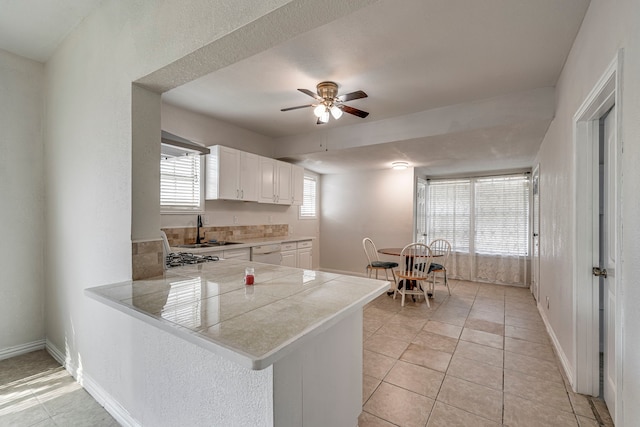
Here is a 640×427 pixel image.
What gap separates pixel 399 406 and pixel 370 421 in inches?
9.8

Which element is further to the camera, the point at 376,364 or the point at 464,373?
the point at 376,364

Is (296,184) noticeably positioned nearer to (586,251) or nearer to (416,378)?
(416,378)

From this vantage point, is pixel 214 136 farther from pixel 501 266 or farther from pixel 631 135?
pixel 501 266

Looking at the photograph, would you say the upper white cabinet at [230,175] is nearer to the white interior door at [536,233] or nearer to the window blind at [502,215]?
the white interior door at [536,233]

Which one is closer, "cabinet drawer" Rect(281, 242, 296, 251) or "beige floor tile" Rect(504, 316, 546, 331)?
"beige floor tile" Rect(504, 316, 546, 331)

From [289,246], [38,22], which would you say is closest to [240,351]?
[38,22]

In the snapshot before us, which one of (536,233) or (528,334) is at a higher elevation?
(536,233)

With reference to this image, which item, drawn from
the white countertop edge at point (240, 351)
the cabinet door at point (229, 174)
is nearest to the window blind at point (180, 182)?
the cabinet door at point (229, 174)

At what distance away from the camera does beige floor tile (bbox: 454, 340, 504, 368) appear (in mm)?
2426

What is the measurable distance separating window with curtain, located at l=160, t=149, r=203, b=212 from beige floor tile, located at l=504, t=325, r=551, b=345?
3877 mm

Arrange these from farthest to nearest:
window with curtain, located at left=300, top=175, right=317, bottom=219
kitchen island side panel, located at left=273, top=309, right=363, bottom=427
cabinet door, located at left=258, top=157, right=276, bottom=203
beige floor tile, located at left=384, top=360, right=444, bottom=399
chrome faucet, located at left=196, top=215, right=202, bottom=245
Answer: window with curtain, located at left=300, top=175, right=317, bottom=219
cabinet door, located at left=258, top=157, right=276, bottom=203
chrome faucet, located at left=196, top=215, right=202, bottom=245
beige floor tile, located at left=384, top=360, right=444, bottom=399
kitchen island side panel, located at left=273, top=309, right=363, bottom=427

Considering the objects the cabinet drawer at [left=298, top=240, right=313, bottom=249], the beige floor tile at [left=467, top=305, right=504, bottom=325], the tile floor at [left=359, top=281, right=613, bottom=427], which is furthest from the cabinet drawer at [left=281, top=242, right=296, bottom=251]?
the beige floor tile at [left=467, top=305, right=504, bottom=325]

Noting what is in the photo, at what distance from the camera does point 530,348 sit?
2.66 meters

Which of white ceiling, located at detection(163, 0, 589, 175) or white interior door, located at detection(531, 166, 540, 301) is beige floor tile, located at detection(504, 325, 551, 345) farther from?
white ceiling, located at detection(163, 0, 589, 175)
